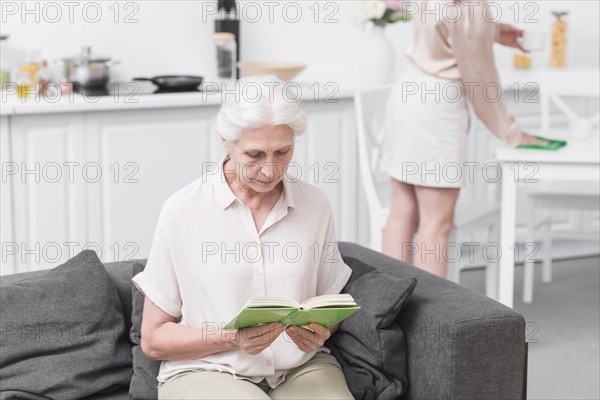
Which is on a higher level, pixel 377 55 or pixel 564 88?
pixel 377 55

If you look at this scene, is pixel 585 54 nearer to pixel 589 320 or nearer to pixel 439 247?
pixel 589 320

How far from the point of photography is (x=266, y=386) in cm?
237

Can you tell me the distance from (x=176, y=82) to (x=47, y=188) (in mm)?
655

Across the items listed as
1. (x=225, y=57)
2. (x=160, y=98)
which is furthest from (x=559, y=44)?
(x=160, y=98)

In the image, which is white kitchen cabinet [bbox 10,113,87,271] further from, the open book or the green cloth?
the open book

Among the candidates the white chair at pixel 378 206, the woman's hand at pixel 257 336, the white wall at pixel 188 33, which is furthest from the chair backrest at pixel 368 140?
the woman's hand at pixel 257 336

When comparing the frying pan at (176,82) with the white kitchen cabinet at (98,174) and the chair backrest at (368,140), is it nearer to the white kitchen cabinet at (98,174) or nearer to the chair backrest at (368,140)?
the white kitchen cabinet at (98,174)

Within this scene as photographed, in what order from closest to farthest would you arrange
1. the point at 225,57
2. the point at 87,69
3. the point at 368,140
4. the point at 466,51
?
the point at 466,51
the point at 368,140
the point at 87,69
the point at 225,57

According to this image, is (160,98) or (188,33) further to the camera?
(188,33)

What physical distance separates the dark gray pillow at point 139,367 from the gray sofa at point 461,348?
8 cm

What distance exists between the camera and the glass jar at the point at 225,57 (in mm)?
4301

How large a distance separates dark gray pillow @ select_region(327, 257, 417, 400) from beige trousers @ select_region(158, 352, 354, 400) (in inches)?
2.6

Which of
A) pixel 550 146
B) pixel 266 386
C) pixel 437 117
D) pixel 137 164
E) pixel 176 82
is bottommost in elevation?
pixel 266 386

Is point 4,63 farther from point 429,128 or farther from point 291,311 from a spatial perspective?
point 291,311
